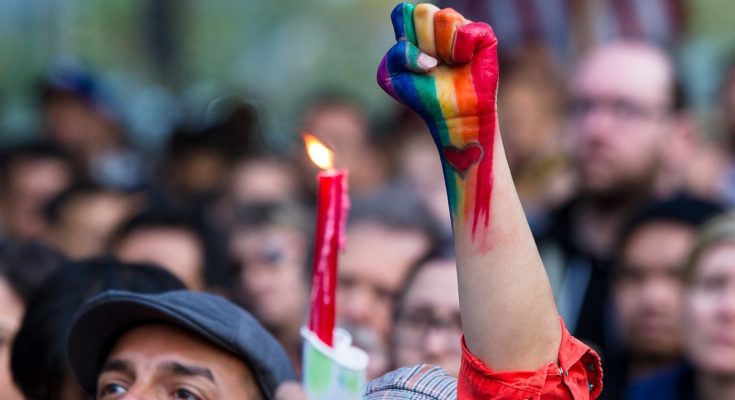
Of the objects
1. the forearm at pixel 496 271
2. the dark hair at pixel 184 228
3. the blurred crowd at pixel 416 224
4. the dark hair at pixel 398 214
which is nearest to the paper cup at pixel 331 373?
the forearm at pixel 496 271

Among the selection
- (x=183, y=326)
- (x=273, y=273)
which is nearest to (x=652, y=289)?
(x=273, y=273)

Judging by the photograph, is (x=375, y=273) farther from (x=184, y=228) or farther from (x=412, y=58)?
(x=412, y=58)

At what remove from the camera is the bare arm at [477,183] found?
2533mm

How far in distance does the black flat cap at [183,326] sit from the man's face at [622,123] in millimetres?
2892

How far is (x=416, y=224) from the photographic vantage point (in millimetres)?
5453

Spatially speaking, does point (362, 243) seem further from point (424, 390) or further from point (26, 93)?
point (26, 93)

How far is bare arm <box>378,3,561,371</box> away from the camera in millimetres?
2533

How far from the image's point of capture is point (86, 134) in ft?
31.8

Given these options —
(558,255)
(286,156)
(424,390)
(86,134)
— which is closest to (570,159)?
(558,255)

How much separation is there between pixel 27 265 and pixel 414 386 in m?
2.55

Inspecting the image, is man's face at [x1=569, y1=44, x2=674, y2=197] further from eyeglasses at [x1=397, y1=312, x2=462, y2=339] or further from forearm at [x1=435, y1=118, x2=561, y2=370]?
forearm at [x1=435, y1=118, x2=561, y2=370]

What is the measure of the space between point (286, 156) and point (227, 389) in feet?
17.8

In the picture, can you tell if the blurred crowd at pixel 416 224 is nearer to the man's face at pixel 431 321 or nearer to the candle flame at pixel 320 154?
the man's face at pixel 431 321

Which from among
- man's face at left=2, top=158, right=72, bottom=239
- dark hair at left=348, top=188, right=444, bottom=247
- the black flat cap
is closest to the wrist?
the black flat cap
